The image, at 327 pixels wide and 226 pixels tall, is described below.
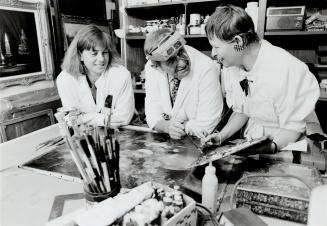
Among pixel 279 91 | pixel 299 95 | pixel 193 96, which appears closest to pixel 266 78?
pixel 279 91

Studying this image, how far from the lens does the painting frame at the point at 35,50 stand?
2.87 m

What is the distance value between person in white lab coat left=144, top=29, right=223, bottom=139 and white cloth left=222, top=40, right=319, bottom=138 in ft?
0.90

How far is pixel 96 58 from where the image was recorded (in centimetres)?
221

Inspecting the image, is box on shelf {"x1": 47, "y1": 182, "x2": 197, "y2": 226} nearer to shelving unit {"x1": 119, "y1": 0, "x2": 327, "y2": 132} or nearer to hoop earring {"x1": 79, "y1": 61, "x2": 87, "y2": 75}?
hoop earring {"x1": 79, "y1": 61, "x2": 87, "y2": 75}

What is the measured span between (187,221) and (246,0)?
296cm

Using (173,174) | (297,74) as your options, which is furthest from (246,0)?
(173,174)

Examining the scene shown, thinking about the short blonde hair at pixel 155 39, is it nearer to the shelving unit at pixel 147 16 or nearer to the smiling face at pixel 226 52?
the smiling face at pixel 226 52

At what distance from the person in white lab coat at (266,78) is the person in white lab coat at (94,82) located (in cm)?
97

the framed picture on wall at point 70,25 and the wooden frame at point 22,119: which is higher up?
the framed picture on wall at point 70,25

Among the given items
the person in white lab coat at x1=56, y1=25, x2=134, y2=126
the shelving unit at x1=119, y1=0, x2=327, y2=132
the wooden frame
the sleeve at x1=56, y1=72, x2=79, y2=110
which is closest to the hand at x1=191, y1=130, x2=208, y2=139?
the person in white lab coat at x1=56, y1=25, x2=134, y2=126

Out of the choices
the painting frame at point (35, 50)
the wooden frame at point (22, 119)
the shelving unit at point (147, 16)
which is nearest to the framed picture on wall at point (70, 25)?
the painting frame at point (35, 50)

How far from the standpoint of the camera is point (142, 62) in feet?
13.5

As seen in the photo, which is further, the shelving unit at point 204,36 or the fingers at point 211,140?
the shelving unit at point 204,36

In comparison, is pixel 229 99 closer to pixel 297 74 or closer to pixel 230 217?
pixel 297 74
